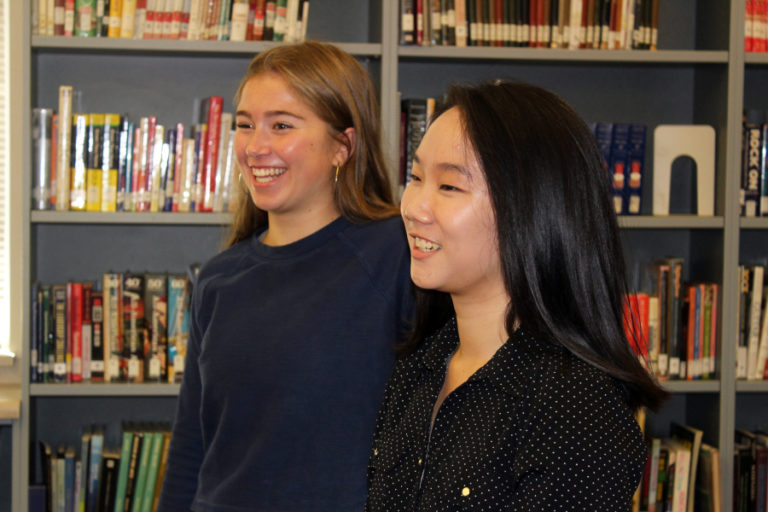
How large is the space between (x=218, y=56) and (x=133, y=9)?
12.3 inches

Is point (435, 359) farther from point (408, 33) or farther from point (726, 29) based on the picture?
point (726, 29)

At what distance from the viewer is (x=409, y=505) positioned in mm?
1007

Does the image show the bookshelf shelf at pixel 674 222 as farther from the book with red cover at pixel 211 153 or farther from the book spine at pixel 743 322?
the book with red cover at pixel 211 153

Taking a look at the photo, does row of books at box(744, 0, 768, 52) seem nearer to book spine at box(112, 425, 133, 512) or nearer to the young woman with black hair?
the young woman with black hair

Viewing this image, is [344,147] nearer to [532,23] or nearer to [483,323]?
[483,323]

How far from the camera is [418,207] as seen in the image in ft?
3.31

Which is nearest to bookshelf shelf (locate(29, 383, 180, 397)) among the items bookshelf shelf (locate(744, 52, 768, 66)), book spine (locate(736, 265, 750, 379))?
book spine (locate(736, 265, 750, 379))

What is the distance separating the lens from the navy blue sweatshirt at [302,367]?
1297 millimetres

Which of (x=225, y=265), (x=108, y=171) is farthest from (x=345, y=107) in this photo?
(x=108, y=171)

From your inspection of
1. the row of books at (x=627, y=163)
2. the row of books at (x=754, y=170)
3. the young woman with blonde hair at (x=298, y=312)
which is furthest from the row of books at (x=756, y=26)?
the young woman with blonde hair at (x=298, y=312)

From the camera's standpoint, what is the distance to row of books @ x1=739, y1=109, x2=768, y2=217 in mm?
2529

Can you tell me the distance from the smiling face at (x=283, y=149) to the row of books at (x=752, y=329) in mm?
1615

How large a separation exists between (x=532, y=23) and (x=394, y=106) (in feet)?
1.55

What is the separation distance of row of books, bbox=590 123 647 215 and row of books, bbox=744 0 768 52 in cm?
39
